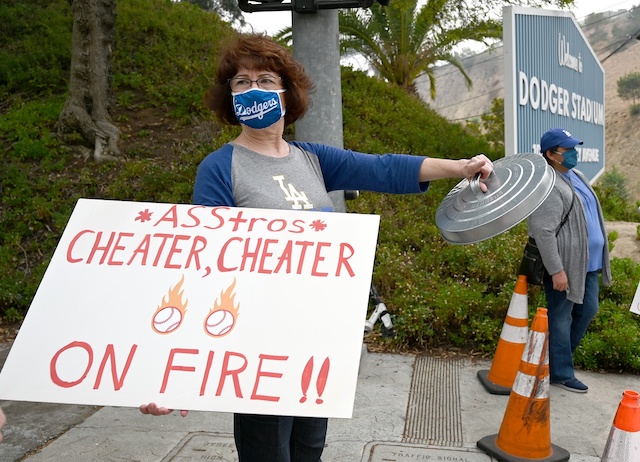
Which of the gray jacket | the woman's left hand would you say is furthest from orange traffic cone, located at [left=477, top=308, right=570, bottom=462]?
the woman's left hand

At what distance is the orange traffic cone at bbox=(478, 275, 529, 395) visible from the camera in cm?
468

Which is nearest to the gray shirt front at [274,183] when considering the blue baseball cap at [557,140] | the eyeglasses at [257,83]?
the eyeglasses at [257,83]

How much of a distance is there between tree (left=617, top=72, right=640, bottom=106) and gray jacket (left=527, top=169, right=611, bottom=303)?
7602 cm

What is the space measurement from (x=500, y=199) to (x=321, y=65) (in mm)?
2447

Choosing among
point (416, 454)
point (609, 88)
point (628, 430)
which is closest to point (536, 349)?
point (416, 454)

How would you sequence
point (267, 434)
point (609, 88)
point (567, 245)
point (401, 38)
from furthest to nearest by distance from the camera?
point (609, 88) → point (401, 38) → point (567, 245) → point (267, 434)

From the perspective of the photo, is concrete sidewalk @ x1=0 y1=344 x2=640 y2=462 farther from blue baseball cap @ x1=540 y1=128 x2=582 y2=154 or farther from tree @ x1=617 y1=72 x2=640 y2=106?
tree @ x1=617 y1=72 x2=640 y2=106

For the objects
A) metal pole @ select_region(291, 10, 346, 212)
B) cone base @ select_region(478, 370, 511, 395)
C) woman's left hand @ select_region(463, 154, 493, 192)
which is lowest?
cone base @ select_region(478, 370, 511, 395)

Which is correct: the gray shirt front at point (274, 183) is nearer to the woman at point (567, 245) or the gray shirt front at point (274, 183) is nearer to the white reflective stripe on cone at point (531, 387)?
the white reflective stripe on cone at point (531, 387)

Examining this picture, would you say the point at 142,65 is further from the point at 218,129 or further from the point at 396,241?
the point at 396,241

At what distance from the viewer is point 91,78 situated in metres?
9.60

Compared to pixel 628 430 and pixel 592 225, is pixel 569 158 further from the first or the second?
pixel 628 430

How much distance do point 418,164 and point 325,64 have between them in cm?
217

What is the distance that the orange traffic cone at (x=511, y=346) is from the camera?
468cm
